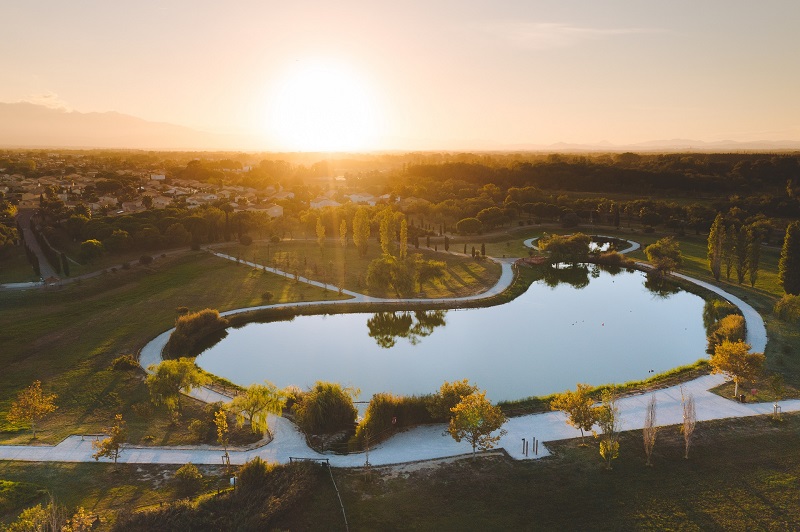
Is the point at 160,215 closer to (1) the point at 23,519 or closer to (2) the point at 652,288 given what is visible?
(1) the point at 23,519

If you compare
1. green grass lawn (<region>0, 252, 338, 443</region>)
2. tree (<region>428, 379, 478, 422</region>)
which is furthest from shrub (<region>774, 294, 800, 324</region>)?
green grass lawn (<region>0, 252, 338, 443</region>)

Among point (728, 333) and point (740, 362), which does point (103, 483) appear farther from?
point (728, 333)

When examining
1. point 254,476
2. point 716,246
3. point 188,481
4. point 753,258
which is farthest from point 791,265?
point 188,481

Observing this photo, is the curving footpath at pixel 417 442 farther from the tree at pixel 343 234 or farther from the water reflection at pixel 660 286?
the tree at pixel 343 234

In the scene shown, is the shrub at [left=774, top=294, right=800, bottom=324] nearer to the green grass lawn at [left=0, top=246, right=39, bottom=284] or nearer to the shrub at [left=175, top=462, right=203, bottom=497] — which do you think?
the shrub at [left=175, top=462, right=203, bottom=497]

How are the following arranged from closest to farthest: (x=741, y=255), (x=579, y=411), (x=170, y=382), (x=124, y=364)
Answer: (x=579, y=411), (x=170, y=382), (x=124, y=364), (x=741, y=255)

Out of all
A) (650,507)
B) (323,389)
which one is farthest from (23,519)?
(650,507)
